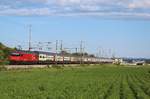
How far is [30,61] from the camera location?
10756 centimetres

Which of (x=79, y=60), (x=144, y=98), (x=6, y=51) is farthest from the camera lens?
(x=79, y=60)

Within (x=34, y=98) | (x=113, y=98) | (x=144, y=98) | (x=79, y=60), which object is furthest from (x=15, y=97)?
(x=79, y=60)

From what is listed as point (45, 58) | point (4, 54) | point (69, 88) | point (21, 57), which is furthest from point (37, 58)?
point (69, 88)

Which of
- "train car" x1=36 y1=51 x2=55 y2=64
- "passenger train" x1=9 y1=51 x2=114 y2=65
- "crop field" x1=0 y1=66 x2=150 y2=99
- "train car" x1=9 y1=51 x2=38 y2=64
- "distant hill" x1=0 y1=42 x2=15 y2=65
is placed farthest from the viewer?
"train car" x1=36 y1=51 x2=55 y2=64

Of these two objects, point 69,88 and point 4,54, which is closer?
point 69,88

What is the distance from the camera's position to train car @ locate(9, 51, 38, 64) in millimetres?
97731

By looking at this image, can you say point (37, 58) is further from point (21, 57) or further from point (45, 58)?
point (21, 57)

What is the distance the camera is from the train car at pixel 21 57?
3848 inches

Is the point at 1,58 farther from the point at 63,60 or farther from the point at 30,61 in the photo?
the point at 63,60

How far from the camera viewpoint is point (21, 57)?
101 metres

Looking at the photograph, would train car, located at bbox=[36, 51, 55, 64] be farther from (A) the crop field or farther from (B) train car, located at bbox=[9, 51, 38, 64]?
(A) the crop field

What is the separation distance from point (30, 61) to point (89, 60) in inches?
3136

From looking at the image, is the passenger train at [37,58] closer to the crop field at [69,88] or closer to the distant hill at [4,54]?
the distant hill at [4,54]

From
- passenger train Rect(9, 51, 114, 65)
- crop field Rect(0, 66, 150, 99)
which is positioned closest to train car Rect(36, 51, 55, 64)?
passenger train Rect(9, 51, 114, 65)
